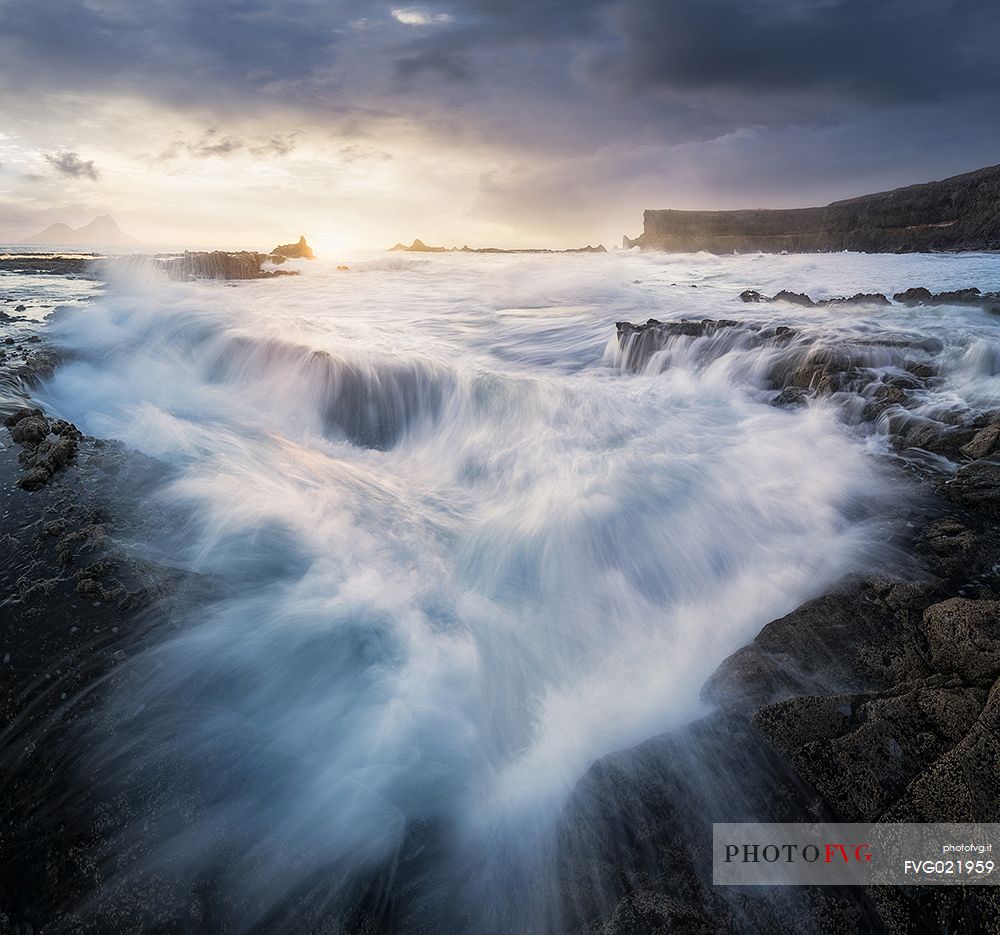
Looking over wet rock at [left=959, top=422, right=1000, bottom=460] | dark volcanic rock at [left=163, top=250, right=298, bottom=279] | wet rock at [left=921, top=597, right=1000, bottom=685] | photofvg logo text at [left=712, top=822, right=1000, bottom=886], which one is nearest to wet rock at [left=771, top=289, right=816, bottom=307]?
wet rock at [left=959, top=422, right=1000, bottom=460]

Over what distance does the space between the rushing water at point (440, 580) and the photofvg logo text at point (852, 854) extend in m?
0.80

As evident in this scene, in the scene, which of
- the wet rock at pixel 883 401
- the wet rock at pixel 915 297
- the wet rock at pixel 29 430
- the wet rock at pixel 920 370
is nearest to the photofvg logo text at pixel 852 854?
the wet rock at pixel 883 401

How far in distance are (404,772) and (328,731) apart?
621mm

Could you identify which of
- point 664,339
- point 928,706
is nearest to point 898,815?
point 928,706

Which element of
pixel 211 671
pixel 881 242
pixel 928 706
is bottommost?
pixel 211 671

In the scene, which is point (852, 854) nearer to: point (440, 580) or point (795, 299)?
point (440, 580)

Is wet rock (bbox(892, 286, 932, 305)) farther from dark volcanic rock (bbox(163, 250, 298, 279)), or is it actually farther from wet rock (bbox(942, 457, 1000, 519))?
dark volcanic rock (bbox(163, 250, 298, 279))

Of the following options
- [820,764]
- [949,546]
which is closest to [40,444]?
[820,764]

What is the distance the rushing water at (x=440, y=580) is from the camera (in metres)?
2.98

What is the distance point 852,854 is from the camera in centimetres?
236

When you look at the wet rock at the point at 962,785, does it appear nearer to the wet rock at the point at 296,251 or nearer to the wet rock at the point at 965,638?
the wet rock at the point at 965,638

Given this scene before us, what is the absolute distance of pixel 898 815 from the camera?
231 centimetres

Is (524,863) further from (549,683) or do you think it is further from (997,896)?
Result: (997,896)

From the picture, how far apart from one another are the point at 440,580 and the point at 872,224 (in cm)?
6457
